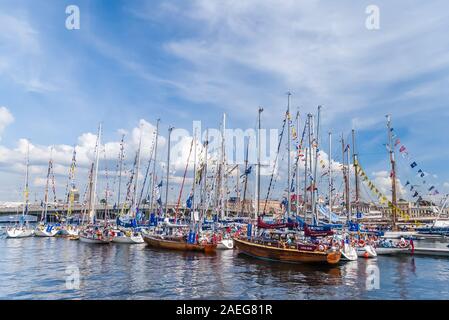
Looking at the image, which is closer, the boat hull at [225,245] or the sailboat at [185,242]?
the sailboat at [185,242]

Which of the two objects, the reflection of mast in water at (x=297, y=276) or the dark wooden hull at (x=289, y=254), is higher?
the dark wooden hull at (x=289, y=254)

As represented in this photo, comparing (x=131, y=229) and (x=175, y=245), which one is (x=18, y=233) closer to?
(x=131, y=229)

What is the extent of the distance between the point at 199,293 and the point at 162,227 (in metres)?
48.5

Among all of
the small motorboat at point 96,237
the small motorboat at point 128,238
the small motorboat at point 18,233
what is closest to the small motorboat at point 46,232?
the small motorboat at point 18,233

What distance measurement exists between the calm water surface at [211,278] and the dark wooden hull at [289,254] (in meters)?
0.91

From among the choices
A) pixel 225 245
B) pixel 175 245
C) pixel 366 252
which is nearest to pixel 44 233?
pixel 175 245

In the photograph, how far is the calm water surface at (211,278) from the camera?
2658cm

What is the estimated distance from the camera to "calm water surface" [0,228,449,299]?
26584mm

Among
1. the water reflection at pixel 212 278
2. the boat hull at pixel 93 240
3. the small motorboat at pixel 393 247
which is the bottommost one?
the boat hull at pixel 93 240

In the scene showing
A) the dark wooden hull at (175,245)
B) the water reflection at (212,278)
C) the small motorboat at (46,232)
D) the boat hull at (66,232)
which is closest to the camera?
the water reflection at (212,278)

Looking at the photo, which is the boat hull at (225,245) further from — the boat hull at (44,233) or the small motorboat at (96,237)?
the boat hull at (44,233)

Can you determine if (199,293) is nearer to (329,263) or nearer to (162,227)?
(329,263)

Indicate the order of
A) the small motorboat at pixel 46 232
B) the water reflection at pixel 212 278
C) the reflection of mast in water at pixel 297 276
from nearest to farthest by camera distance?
the water reflection at pixel 212 278, the reflection of mast in water at pixel 297 276, the small motorboat at pixel 46 232

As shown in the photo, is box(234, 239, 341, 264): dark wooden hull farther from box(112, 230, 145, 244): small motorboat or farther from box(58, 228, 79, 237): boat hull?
box(58, 228, 79, 237): boat hull
